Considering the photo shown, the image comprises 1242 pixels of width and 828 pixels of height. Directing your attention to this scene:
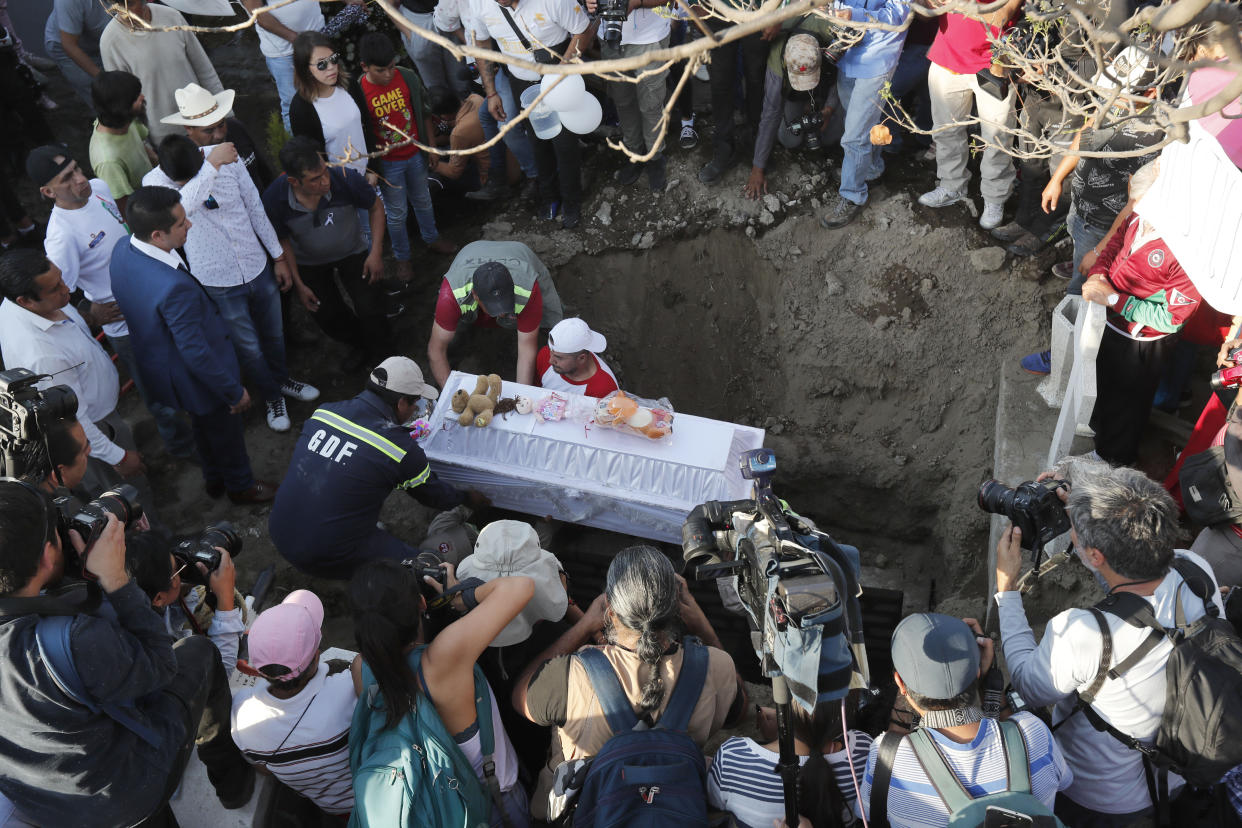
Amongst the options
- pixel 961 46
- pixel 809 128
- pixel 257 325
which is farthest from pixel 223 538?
pixel 961 46

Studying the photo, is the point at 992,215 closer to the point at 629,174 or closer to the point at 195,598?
the point at 629,174

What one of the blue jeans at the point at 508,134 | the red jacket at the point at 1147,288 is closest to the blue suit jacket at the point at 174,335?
the blue jeans at the point at 508,134

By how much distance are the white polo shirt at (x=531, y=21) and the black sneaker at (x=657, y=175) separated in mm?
987

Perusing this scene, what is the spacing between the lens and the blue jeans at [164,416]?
4191mm

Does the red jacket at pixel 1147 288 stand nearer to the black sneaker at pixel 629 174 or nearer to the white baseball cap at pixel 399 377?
the white baseball cap at pixel 399 377

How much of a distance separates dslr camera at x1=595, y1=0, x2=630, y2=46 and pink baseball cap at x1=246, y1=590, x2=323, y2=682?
354 cm

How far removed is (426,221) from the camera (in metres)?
5.54

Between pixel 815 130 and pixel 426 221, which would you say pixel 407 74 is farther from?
pixel 815 130

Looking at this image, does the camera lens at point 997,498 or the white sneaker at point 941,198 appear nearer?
the camera lens at point 997,498

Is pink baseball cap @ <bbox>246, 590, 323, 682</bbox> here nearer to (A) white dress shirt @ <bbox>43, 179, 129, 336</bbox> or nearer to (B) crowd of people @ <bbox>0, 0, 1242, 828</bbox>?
(B) crowd of people @ <bbox>0, 0, 1242, 828</bbox>

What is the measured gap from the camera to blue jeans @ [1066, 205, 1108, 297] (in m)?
4.12

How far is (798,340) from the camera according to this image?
5.32 metres

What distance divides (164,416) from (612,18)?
3.07 m

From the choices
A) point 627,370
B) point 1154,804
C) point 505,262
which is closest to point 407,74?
point 505,262
